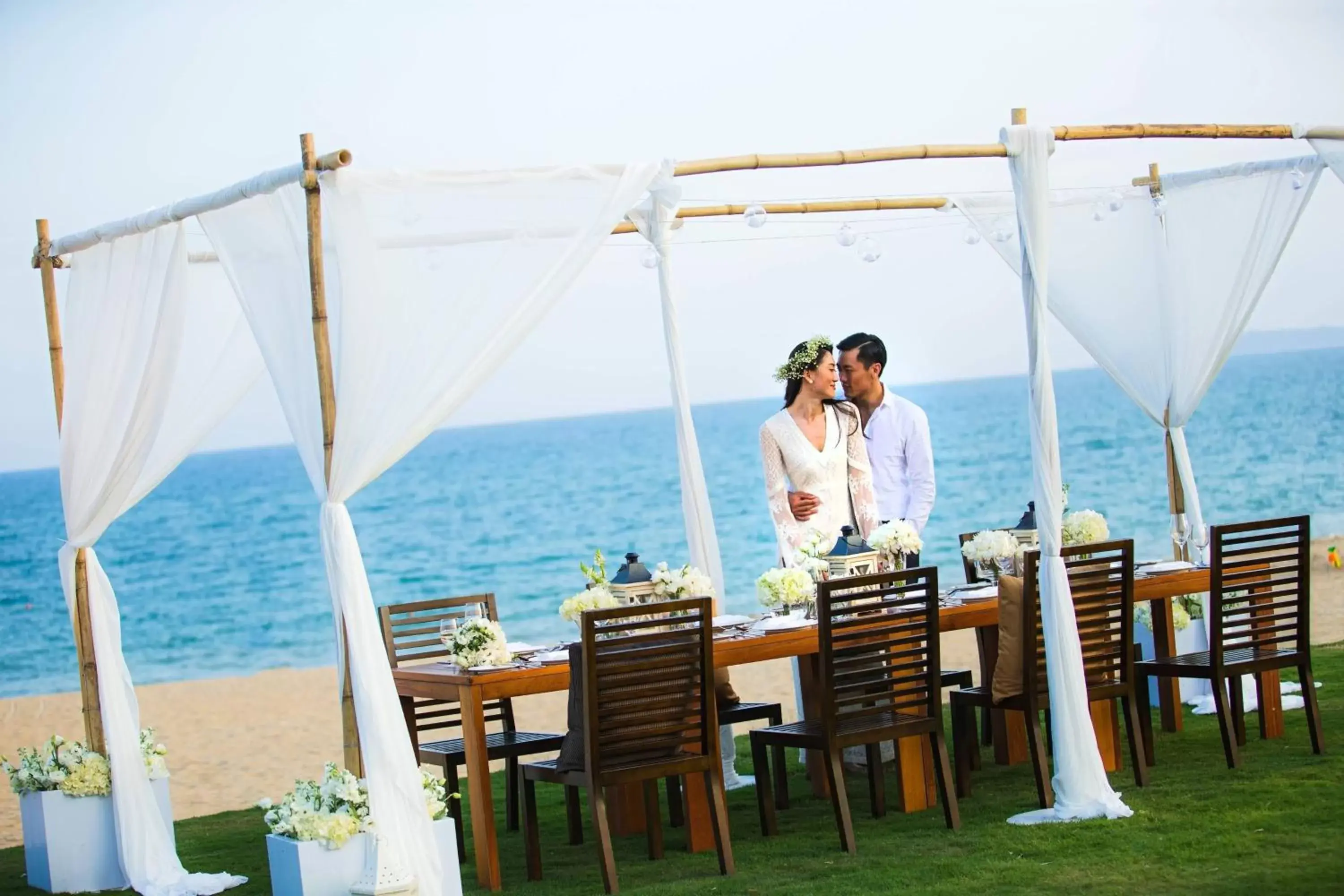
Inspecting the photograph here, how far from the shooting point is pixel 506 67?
28547 mm

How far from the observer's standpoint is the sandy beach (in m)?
9.99

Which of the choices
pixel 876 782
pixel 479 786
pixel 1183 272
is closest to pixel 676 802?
pixel 876 782

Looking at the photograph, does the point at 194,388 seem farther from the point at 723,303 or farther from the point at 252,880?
the point at 723,303

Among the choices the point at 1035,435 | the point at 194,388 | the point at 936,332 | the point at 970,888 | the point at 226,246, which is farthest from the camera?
the point at 936,332

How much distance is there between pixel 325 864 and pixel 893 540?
7.64ft

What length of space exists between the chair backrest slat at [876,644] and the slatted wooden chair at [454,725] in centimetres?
100

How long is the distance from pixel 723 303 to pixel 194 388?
23806mm

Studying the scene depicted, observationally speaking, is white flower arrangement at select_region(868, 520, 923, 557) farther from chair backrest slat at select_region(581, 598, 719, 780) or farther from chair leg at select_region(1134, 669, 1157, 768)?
chair backrest slat at select_region(581, 598, 719, 780)

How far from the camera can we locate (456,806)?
6.59 m

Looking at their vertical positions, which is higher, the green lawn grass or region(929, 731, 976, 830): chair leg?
region(929, 731, 976, 830): chair leg

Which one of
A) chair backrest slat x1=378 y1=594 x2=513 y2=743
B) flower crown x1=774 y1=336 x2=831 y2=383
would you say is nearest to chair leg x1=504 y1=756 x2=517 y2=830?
chair backrest slat x1=378 y1=594 x2=513 y2=743

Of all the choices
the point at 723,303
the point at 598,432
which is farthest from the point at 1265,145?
the point at 598,432

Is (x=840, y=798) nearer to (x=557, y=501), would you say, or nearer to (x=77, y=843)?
(x=77, y=843)

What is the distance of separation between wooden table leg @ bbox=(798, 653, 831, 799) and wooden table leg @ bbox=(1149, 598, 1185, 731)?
1.35 m
